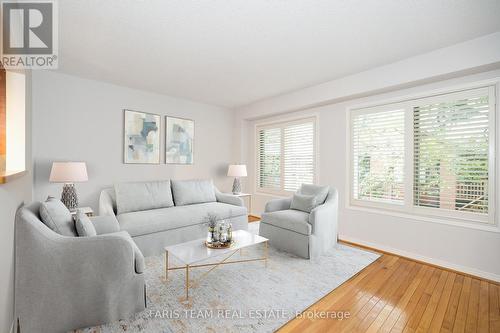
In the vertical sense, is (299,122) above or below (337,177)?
above

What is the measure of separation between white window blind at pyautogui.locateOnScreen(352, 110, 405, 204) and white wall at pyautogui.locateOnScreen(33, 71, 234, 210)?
3238mm

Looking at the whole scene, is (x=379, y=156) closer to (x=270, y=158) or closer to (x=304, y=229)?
(x=304, y=229)

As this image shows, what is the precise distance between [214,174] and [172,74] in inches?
96.2

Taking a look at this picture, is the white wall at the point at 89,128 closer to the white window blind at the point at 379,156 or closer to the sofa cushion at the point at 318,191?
the sofa cushion at the point at 318,191

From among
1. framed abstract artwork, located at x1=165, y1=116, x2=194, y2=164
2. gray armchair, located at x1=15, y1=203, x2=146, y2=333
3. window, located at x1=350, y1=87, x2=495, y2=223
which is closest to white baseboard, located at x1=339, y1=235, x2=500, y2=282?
window, located at x1=350, y1=87, x2=495, y2=223

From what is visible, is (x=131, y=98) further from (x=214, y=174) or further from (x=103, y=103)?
(x=214, y=174)

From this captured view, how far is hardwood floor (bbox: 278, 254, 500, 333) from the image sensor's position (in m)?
1.81

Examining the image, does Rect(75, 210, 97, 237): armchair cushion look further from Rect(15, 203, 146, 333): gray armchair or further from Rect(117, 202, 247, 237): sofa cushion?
Rect(117, 202, 247, 237): sofa cushion

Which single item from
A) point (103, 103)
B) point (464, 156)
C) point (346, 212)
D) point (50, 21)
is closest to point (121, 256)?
point (50, 21)

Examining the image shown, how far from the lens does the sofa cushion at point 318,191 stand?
11.3ft

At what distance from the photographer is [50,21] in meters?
2.15

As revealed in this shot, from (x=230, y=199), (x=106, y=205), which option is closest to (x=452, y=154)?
(x=230, y=199)

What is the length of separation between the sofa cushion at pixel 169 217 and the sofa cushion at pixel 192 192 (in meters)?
0.16

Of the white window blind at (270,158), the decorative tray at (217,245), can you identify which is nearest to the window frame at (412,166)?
the white window blind at (270,158)
